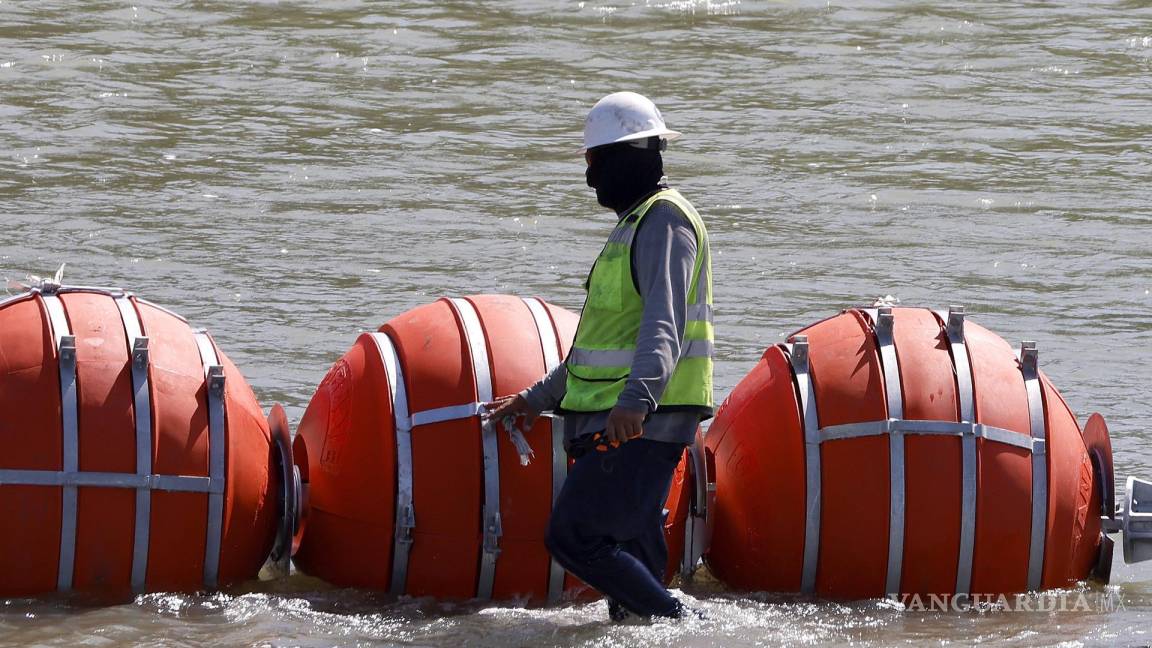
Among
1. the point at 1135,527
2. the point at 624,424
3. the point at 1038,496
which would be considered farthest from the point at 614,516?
the point at 1135,527

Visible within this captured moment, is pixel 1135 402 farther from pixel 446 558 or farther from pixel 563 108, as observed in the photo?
pixel 563 108

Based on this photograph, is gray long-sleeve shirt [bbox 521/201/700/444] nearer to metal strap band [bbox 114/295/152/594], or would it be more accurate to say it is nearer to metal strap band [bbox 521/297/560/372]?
metal strap band [bbox 521/297/560/372]

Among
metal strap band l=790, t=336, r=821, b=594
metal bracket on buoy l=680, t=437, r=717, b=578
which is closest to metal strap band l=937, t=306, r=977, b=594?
metal strap band l=790, t=336, r=821, b=594

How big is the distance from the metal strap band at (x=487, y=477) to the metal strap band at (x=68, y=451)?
4.39 feet

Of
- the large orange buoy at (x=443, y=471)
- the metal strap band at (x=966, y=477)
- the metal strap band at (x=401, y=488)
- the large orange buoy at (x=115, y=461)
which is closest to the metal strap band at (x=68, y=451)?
the large orange buoy at (x=115, y=461)

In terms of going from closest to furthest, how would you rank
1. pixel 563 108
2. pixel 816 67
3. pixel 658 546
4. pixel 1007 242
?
pixel 658 546
pixel 1007 242
pixel 563 108
pixel 816 67

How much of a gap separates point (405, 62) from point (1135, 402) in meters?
11.9

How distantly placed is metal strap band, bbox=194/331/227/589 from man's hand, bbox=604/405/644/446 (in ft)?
4.82

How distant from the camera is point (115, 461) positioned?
579 centimetres

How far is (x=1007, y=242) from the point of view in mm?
13297

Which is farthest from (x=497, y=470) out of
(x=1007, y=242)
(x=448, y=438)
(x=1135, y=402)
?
(x=1007, y=242)

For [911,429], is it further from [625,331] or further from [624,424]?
[624,424]

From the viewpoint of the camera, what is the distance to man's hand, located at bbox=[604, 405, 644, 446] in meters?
5.26

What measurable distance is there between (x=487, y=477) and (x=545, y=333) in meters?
0.60
